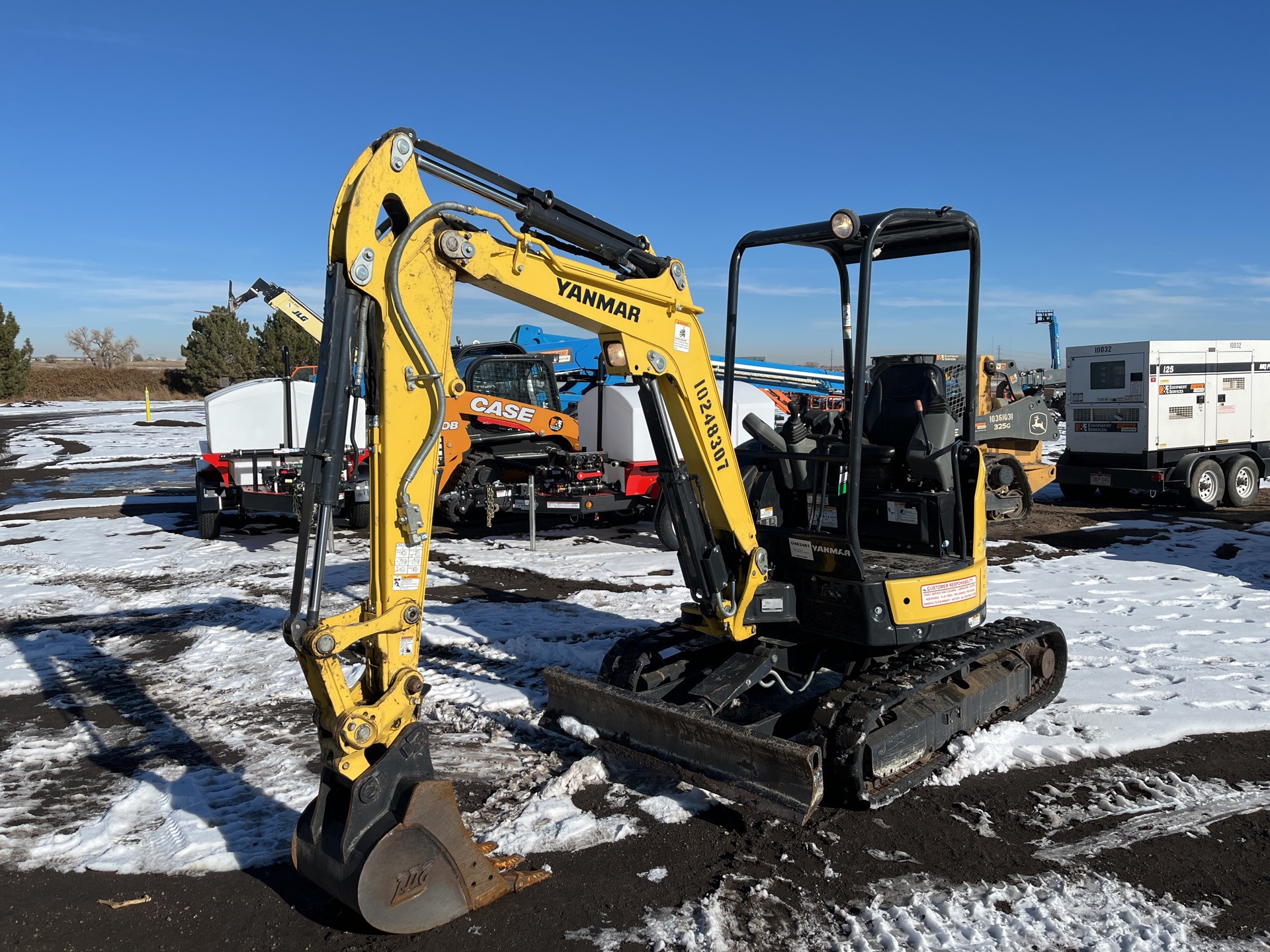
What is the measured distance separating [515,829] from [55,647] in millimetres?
5566

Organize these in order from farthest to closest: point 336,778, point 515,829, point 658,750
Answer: point 658,750, point 515,829, point 336,778

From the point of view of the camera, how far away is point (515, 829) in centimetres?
468

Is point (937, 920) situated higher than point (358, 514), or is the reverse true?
point (358, 514)

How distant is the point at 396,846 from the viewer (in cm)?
370

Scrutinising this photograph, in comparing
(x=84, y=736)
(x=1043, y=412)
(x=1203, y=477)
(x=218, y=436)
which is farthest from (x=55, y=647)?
(x=1203, y=477)

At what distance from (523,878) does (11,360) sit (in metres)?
53.6

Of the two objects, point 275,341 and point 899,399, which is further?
point 275,341

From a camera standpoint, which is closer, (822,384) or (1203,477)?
(1203,477)

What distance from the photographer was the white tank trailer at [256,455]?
43.4 feet

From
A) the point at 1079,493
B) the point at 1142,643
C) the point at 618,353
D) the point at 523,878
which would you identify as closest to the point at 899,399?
the point at 618,353

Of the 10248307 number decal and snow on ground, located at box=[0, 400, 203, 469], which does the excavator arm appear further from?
snow on ground, located at box=[0, 400, 203, 469]

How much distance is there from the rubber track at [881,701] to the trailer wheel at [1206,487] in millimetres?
12136

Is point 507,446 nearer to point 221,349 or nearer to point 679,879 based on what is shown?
point 679,879

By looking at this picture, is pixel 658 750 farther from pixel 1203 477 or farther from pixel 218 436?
pixel 1203 477
